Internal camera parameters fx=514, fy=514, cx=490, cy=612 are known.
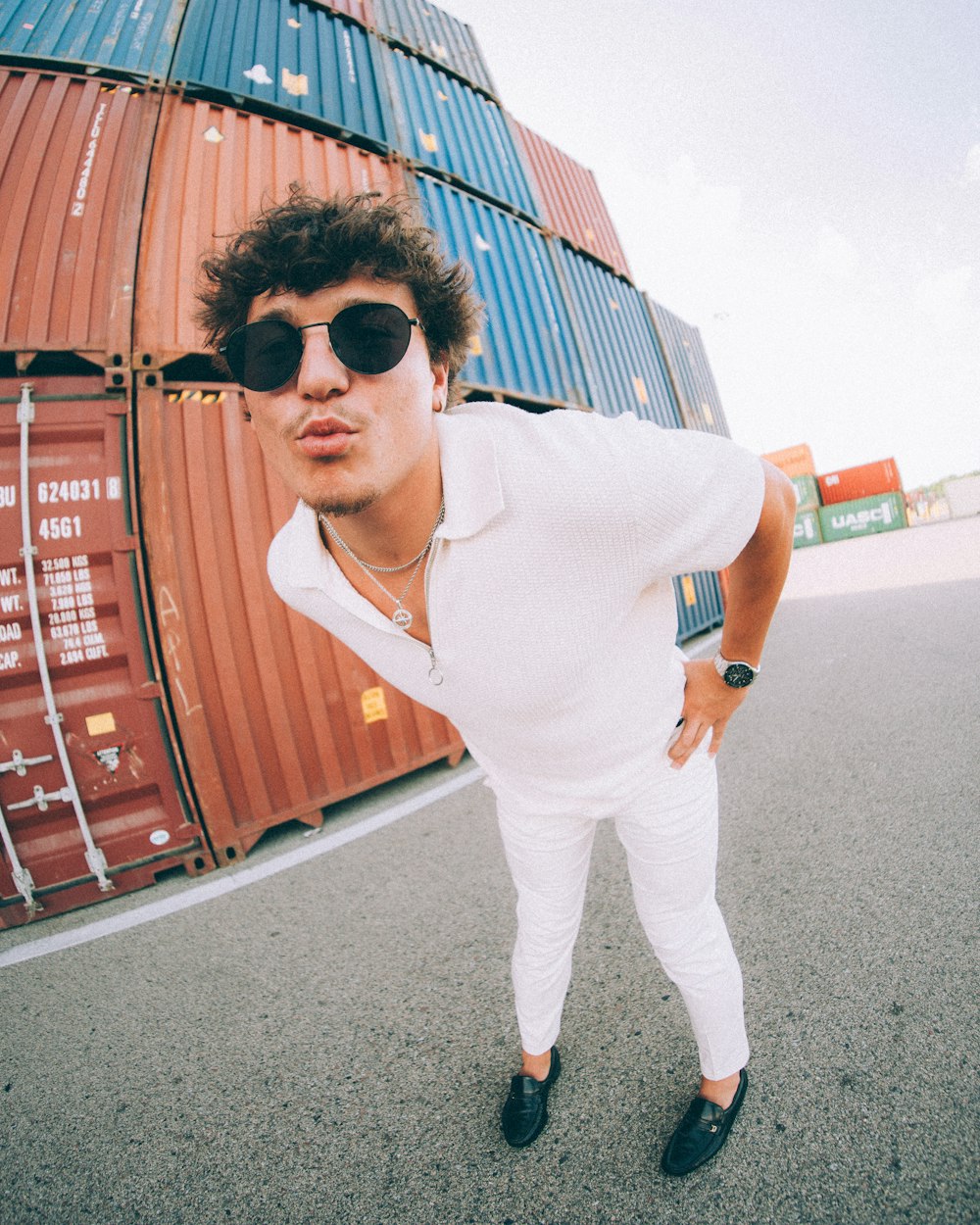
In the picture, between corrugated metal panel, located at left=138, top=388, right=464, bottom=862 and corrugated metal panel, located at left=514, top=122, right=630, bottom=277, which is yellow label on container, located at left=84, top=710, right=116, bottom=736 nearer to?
corrugated metal panel, located at left=138, top=388, right=464, bottom=862

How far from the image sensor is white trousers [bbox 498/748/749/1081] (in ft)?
3.84

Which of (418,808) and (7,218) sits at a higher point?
(7,218)

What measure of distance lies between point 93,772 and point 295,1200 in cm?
272

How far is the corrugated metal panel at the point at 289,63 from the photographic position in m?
4.44

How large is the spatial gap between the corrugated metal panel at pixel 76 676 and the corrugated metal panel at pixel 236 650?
17cm

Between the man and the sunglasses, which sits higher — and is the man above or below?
below

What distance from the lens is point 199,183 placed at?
155 inches

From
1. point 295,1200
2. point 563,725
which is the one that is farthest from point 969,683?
point 295,1200

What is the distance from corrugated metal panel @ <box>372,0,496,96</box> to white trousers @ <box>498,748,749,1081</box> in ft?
28.7

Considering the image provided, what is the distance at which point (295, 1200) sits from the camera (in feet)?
4.23

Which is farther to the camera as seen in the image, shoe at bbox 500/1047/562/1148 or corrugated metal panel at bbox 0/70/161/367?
corrugated metal panel at bbox 0/70/161/367

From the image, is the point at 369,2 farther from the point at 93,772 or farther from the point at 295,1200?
the point at 295,1200

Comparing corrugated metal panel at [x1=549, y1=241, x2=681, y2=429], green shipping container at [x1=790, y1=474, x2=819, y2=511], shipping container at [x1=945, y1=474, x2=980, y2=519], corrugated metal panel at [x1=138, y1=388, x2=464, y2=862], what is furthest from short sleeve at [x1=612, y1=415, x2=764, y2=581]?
shipping container at [x1=945, y1=474, x2=980, y2=519]

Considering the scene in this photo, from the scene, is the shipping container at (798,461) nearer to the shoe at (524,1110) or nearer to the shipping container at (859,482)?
the shipping container at (859,482)
